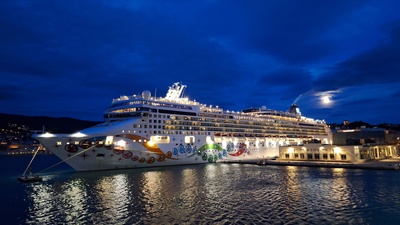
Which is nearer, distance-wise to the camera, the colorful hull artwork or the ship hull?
the ship hull

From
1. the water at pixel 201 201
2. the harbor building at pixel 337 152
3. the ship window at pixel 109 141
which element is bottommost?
the water at pixel 201 201

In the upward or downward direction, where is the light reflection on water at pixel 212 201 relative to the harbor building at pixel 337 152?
downward

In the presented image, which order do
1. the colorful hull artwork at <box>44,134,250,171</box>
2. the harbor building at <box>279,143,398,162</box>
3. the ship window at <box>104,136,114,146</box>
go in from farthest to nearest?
the harbor building at <box>279,143,398,162</box> < the ship window at <box>104,136,114,146</box> < the colorful hull artwork at <box>44,134,250,171</box>

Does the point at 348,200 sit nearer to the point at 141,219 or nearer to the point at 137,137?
the point at 141,219

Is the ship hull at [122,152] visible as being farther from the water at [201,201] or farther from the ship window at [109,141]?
the water at [201,201]

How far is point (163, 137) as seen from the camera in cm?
4869

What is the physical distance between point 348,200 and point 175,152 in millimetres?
31613

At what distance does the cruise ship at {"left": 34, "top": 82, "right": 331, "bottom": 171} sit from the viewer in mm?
40844

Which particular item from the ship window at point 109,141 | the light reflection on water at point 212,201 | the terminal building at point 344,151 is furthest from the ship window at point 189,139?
the terminal building at point 344,151

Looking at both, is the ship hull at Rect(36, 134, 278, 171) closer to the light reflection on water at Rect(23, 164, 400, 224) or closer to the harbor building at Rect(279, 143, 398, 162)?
the light reflection on water at Rect(23, 164, 400, 224)

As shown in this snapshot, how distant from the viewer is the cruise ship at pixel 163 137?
134ft

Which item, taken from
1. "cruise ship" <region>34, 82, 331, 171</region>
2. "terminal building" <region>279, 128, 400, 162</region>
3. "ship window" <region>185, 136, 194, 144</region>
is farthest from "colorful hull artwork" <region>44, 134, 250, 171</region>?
"terminal building" <region>279, 128, 400, 162</region>

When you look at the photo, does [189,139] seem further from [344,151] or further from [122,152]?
[344,151]

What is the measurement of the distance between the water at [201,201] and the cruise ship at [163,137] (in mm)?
6586
